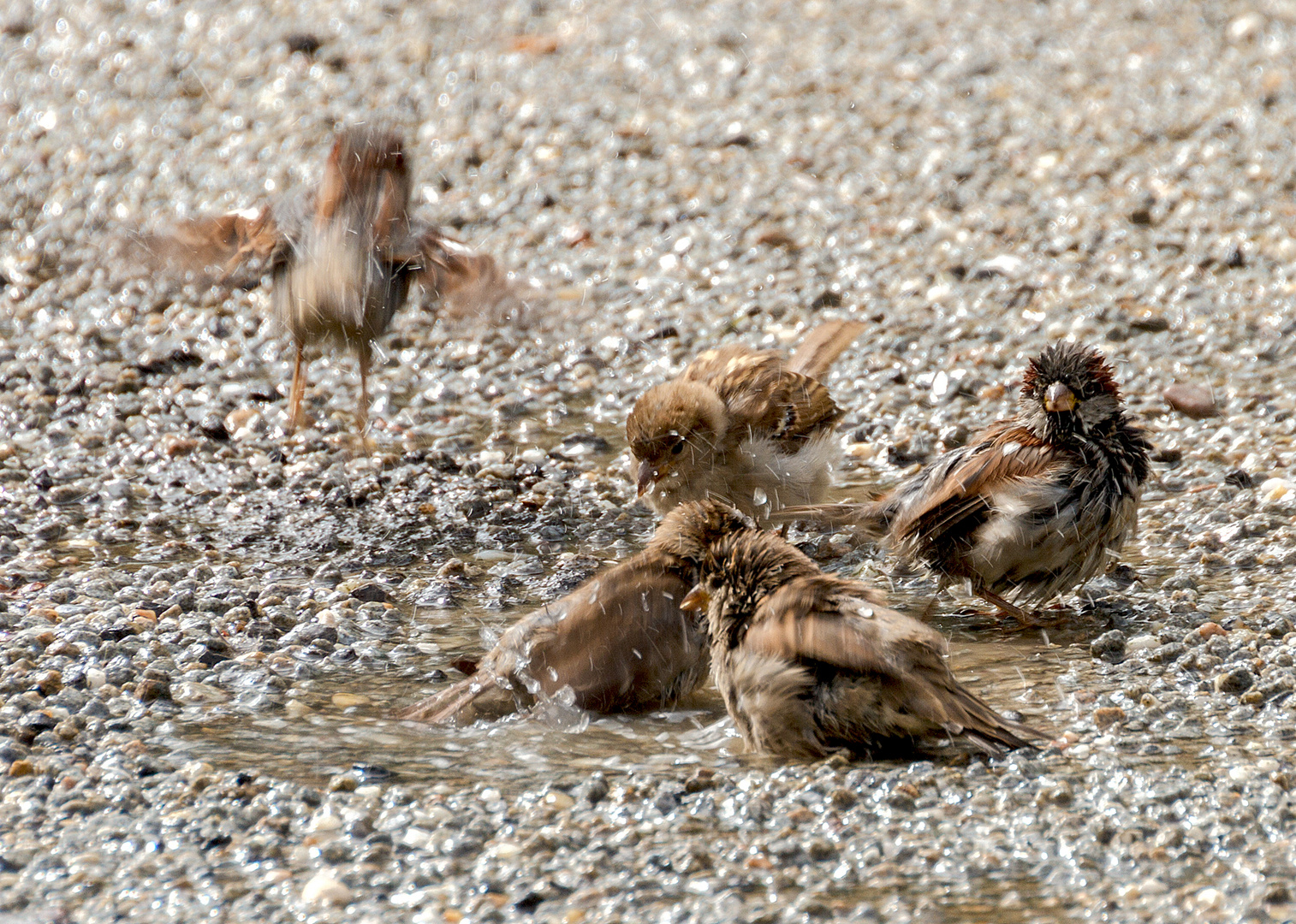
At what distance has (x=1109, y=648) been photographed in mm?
4945

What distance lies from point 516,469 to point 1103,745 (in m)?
3.35

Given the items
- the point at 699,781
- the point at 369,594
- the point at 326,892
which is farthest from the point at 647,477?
the point at 326,892

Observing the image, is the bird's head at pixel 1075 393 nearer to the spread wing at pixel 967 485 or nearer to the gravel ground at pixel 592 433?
the spread wing at pixel 967 485

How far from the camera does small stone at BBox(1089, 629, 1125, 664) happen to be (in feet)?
16.1

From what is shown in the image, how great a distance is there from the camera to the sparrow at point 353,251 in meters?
6.14

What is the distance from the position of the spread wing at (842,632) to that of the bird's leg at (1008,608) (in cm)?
107

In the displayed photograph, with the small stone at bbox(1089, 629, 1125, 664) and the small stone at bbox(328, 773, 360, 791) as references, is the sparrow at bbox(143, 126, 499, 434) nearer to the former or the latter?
the small stone at bbox(328, 773, 360, 791)

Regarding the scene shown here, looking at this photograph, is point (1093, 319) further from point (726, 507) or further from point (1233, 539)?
point (726, 507)

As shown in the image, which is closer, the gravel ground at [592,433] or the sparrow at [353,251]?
the gravel ground at [592,433]

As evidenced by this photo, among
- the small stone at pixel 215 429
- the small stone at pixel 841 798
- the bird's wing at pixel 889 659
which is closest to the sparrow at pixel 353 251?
the small stone at pixel 215 429

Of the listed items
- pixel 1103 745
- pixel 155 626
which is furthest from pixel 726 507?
pixel 155 626

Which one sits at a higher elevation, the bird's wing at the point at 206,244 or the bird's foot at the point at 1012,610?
the bird's wing at the point at 206,244

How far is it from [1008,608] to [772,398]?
135 cm

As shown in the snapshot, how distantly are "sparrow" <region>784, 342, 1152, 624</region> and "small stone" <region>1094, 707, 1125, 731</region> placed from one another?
92 cm
